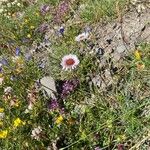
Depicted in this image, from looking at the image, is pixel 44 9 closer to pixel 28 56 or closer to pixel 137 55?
pixel 28 56

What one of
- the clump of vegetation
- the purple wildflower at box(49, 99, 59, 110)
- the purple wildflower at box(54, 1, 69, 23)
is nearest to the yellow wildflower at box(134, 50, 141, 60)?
Answer: the clump of vegetation

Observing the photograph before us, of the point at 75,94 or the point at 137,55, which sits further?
the point at 75,94

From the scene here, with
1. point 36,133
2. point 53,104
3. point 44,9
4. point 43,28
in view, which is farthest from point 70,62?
point 44,9

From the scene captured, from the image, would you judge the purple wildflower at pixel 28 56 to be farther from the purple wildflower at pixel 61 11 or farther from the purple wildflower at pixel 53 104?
the purple wildflower at pixel 53 104

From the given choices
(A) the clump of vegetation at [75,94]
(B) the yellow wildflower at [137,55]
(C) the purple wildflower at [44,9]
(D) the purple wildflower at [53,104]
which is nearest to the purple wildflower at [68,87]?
(A) the clump of vegetation at [75,94]

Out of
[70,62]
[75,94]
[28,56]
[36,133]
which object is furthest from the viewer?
[28,56]

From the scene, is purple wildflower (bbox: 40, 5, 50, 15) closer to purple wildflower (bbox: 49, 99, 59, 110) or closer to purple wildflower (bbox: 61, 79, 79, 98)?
purple wildflower (bbox: 61, 79, 79, 98)

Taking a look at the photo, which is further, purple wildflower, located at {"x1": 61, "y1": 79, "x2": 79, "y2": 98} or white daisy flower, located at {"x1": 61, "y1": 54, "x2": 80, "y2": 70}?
white daisy flower, located at {"x1": 61, "y1": 54, "x2": 80, "y2": 70}

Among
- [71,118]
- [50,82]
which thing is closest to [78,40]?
[50,82]

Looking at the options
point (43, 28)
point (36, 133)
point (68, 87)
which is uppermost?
point (43, 28)
